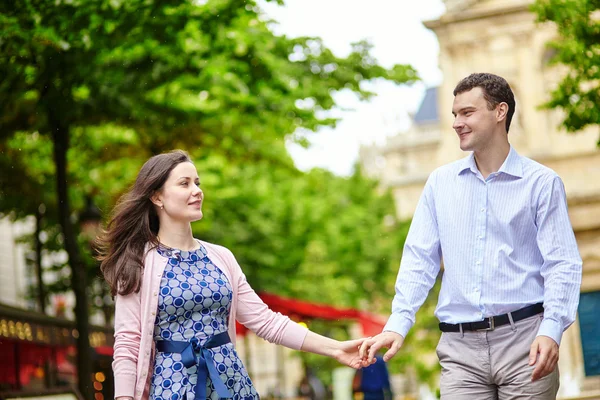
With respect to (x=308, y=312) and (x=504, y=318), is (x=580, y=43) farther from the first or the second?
(x=308, y=312)

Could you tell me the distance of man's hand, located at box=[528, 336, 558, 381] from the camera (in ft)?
15.5

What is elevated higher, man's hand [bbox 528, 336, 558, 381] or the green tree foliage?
the green tree foliage

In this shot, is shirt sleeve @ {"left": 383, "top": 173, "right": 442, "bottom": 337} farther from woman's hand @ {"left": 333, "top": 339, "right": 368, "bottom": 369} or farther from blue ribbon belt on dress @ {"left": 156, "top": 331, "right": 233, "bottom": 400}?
blue ribbon belt on dress @ {"left": 156, "top": 331, "right": 233, "bottom": 400}

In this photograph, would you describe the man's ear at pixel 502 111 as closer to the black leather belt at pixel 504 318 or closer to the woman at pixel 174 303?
the black leather belt at pixel 504 318

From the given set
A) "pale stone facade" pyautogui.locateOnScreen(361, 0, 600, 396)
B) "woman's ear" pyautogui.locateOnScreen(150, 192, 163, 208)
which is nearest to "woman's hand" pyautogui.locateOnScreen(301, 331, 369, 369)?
"woman's ear" pyautogui.locateOnScreen(150, 192, 163, 208)

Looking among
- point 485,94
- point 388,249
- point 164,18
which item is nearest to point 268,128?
point 164,18

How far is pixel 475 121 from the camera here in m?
5.30

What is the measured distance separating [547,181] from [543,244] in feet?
1.02

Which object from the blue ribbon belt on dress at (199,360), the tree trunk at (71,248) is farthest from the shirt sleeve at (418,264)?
the tree trunk at (71,248)

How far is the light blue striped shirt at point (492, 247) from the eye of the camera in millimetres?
5020

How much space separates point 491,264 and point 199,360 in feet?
4.56

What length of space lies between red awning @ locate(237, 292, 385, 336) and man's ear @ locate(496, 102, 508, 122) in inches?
630

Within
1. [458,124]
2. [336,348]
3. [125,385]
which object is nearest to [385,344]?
[336,348]

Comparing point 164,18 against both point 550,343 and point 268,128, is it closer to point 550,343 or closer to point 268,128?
point 268,128
